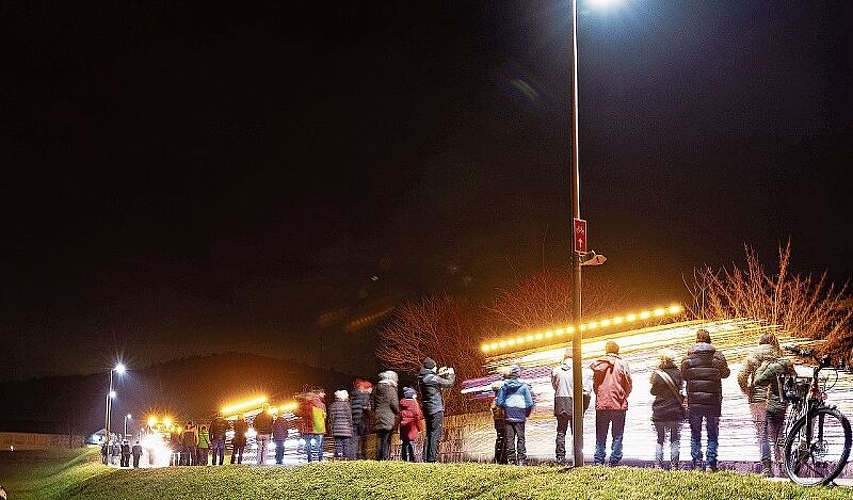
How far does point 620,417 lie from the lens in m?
16.9

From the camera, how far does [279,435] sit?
28.0 metres

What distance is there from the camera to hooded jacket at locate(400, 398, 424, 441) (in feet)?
69.9

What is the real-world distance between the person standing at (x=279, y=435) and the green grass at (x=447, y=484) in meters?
1.18

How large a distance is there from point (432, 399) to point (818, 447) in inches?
374

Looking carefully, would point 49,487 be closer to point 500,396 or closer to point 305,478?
point 305,478

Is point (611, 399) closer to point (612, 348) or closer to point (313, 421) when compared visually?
point (612, 348)

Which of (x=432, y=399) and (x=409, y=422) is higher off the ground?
(x=432, y=399)

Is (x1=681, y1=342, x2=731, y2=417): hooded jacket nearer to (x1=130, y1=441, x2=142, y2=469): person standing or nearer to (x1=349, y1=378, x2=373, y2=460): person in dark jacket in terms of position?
(x1=349, y1=378, x2=373, y2=460): person in dark jacket

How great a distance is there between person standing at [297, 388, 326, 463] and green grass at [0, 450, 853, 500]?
1184 millimetres

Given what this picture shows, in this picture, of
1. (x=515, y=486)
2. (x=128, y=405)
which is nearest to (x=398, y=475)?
(x=515, y=486)

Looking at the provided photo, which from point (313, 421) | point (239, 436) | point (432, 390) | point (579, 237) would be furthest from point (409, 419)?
point (239, 436)

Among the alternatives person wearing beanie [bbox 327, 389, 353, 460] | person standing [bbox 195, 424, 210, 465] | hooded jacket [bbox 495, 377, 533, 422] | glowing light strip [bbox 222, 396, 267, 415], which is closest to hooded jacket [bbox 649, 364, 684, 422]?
hooded jacket [bbox 495, 377, 533, 422]

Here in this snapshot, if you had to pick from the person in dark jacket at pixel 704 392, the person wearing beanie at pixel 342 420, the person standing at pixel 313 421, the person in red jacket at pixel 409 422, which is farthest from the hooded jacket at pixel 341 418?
the person in dark jacket at pixel 704 392

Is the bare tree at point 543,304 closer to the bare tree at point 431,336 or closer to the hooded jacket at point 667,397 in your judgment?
the bare tree at point 431,336
